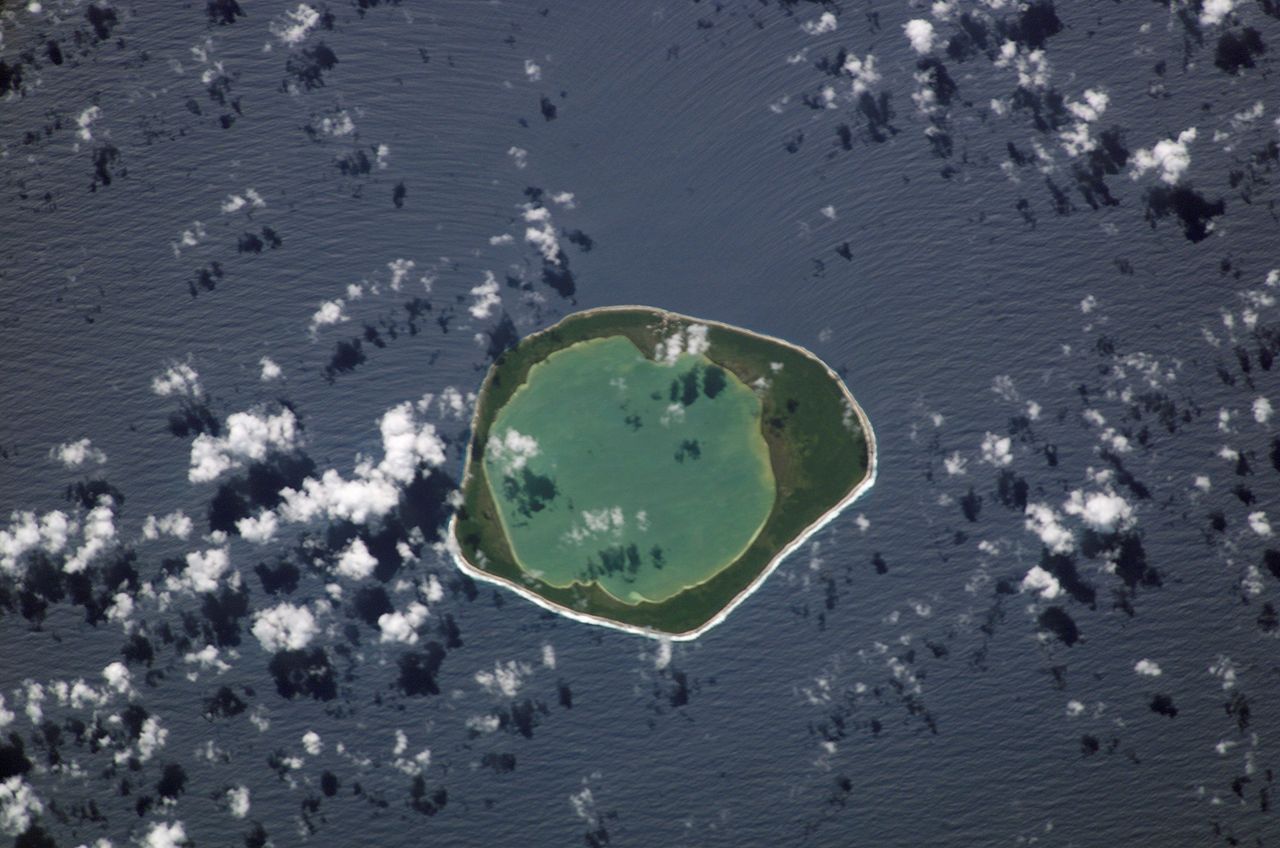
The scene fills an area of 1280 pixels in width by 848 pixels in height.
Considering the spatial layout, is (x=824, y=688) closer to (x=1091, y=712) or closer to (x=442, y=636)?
(x=1091, y=712)

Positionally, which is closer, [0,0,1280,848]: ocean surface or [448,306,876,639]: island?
[0,0,1280,848]: ocean surface

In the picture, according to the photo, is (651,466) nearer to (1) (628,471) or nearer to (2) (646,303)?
(1) (628,471)

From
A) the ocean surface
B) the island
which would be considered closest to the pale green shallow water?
the island

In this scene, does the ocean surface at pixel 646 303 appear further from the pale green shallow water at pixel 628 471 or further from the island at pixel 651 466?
the pale green shallow water at pixel 628 471

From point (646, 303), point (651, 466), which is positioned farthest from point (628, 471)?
point (646, 303)

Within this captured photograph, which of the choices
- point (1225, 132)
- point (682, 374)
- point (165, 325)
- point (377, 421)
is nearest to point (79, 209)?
point (165, 325)

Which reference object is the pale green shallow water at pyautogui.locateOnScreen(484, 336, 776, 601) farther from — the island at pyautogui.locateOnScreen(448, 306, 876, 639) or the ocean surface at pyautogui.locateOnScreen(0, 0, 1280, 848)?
the ocean surface at pyautogui.locateOnScreen(0, 0, 1280, 848)
